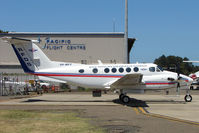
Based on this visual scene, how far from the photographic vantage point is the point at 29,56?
18438 millimetres

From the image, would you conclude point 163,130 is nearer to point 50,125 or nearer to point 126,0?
point 50,125

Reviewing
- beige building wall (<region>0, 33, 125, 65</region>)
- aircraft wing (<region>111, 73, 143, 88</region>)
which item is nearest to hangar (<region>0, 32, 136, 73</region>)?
beige building wall (<region>0, 33, 125, 65</region>)

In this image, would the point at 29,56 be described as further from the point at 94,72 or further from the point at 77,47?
the point at 77,47

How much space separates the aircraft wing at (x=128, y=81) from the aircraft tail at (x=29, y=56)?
533 centimetres

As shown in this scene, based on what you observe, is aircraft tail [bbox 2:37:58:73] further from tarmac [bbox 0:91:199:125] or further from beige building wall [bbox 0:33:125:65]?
beige building wall [bbox 0:33:125:65]

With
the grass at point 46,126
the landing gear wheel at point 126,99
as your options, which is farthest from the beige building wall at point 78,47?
the grass at point 46,126

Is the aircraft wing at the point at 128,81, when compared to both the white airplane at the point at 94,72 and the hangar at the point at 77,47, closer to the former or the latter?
the white airplane at the point at 94,72

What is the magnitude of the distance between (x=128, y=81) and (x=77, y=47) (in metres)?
24.8

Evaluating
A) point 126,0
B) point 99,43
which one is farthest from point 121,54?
point 126,0

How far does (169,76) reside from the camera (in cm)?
1822

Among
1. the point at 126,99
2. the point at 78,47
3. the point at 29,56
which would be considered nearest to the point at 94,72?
the point at 126,99

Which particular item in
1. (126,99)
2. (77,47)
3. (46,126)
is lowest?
(46,126)

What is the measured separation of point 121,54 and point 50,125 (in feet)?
105

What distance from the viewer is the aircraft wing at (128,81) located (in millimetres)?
16497
